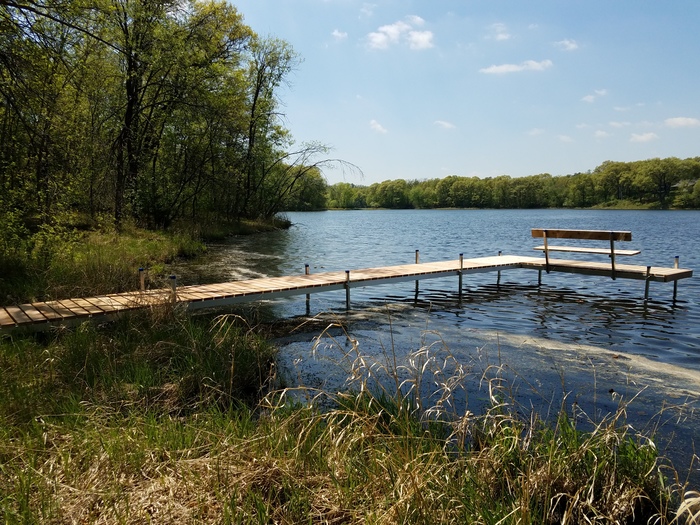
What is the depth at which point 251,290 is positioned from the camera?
9.28 m

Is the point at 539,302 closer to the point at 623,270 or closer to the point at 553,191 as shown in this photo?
the point at 623,270

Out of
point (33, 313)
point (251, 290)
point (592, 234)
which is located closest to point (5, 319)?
point (33, 313)

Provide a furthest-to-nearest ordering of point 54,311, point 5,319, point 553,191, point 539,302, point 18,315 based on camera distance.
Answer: point 553,191
point 539,302
point 54,311
point 18,315
point 5,319

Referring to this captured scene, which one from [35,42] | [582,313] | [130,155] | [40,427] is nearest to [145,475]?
[40,427]

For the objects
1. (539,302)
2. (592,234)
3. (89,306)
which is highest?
(592,234)

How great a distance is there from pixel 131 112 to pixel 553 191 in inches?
3919

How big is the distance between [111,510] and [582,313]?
10.1 meters

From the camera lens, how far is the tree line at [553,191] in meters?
84.1

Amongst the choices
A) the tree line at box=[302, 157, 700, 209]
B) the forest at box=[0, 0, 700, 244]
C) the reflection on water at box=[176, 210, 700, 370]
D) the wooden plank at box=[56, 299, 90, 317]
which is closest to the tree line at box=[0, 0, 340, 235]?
the forest at box=[0, 0, 700, 244]

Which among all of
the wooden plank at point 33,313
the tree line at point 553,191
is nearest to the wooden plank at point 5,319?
the wooden plank at point 33,313

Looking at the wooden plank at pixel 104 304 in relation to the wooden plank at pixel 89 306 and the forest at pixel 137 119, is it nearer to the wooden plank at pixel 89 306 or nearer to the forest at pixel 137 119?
the wooden plank at pixel 89 306

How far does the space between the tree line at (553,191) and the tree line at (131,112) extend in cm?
5742

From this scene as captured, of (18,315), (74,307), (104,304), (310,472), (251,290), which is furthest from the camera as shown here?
(251,290)

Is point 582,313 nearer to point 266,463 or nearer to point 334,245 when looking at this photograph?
point 266,463
